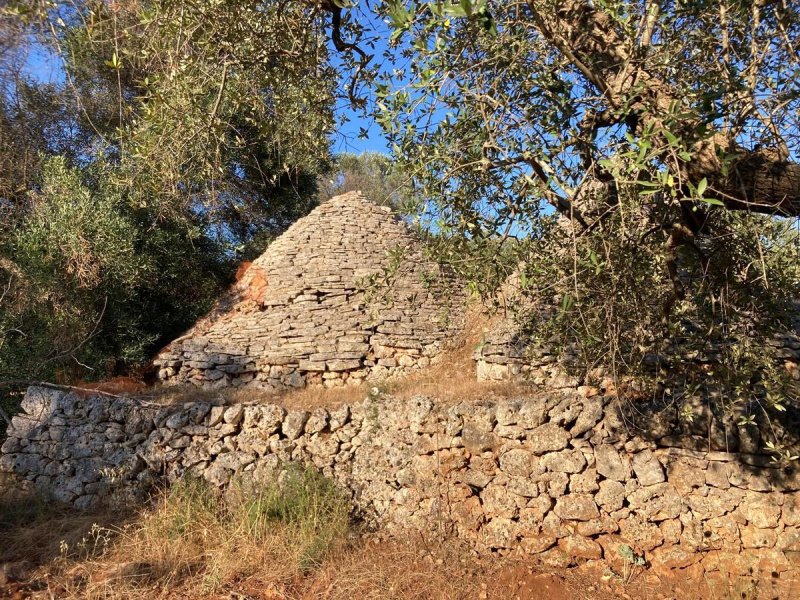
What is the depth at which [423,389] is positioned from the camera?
715cm

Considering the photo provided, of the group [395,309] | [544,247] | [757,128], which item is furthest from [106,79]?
[757,128]

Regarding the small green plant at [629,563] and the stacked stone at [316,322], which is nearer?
the small green plant at [629,563]

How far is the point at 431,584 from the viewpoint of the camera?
491 centimetres

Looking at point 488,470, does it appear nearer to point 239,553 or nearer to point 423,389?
point 423,389

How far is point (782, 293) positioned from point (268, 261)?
1044 cm

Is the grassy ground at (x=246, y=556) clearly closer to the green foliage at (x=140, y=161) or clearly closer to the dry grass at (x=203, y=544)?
the dry grass at (x=203, y=544)

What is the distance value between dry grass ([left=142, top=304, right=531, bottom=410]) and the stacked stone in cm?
39

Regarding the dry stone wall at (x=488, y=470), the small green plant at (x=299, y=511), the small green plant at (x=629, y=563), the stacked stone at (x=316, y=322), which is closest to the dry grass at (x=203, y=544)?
the small green plant at (x=299, y=511)

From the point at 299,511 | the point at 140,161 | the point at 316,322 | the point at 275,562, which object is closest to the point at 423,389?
the point at 299,511

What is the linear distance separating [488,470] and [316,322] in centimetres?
569

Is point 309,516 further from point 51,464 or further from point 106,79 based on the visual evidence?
point 106,79

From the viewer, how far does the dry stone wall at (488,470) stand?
5.00 metres

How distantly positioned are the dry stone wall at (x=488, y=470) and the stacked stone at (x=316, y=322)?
270 cm

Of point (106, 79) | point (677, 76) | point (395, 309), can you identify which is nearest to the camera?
point (677, 76)
